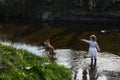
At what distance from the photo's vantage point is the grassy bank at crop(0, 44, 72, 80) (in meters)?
8.23

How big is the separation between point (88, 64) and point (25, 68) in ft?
36.7

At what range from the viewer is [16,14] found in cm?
4225

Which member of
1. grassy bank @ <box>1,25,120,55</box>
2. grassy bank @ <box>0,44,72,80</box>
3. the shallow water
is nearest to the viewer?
grassy bank @ <box>0,44,72,80</box>

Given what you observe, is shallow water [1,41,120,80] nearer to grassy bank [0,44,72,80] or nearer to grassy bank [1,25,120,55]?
grassy bank [1,25,120,55]

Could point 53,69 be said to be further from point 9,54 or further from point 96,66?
point 96,66

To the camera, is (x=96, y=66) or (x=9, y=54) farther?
(x=96, y=66)

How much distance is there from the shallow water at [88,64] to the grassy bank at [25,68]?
19.2ft

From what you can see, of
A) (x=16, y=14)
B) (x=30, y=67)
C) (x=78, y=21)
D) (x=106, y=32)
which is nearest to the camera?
(x=30, y=67)

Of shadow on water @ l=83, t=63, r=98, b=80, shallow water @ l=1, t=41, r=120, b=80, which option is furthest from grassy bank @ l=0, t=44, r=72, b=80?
shadow on water @ l=83, t=63, r=98, b=80

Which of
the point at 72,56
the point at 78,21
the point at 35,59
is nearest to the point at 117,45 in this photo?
the point at 72,56

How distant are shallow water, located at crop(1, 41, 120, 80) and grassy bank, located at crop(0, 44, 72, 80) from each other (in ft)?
19.2

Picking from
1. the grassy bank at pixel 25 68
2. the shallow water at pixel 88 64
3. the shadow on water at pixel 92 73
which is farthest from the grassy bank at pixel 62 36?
the grassy bank at pixel 25 68

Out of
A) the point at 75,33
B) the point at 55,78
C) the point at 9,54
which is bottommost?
the point at 75,33

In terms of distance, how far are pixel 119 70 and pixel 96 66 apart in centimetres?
157
